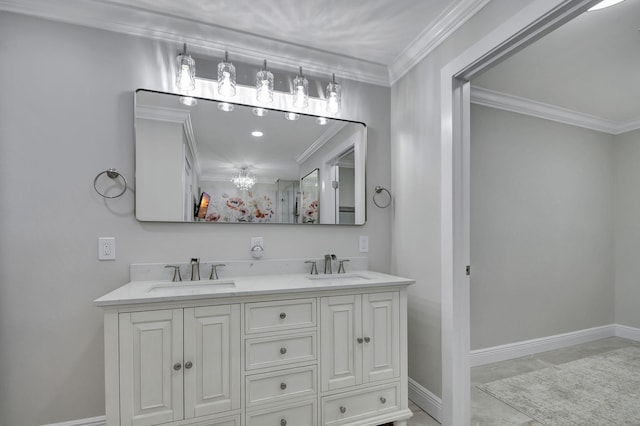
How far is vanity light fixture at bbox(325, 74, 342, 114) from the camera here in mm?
2266

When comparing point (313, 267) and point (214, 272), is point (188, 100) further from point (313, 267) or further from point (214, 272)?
point (313, 267)

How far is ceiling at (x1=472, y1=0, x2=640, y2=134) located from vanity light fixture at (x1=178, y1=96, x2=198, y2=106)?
223 centimetres

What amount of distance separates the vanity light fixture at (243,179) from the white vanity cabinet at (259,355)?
63 cm

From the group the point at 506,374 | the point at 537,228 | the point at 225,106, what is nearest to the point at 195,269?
the point at 225,106

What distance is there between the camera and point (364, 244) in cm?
241

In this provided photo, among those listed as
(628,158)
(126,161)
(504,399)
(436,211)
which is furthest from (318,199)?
(628,158)

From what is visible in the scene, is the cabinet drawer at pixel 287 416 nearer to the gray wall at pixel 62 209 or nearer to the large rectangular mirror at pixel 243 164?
the gray wall at pixel 62 209

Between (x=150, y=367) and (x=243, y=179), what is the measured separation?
1.19m

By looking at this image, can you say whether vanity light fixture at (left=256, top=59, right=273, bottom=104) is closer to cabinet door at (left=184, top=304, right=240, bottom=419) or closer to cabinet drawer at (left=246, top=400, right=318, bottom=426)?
cabinet door at (left=184, top=304, right=240, bottom=419)

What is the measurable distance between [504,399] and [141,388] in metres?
2.31

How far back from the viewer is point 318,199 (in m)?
2.31

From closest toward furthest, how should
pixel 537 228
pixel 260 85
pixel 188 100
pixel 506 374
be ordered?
pixel 188 100, pixel 260 85, pixel 506 374, pixel 537 228

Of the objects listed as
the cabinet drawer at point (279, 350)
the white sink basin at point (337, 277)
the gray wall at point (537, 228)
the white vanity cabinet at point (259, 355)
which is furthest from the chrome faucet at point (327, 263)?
the gray wall at point (537, 228)

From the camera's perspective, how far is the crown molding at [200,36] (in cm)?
176
